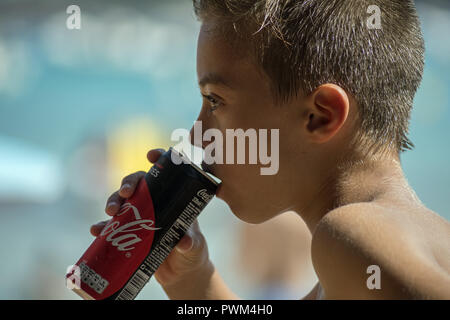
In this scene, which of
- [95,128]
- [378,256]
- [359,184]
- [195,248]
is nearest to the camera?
[378,256]

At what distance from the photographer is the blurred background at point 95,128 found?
2.96 metres

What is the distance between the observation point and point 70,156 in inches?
135

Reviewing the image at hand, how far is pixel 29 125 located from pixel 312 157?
3.44 meters

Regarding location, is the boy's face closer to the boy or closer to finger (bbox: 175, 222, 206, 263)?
the boy

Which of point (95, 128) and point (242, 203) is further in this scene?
point (95, 128)

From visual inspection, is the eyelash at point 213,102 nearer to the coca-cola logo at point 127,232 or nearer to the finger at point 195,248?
the coca-cola logo at point 127,232

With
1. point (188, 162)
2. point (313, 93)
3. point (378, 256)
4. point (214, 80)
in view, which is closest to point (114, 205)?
point (188, 162)

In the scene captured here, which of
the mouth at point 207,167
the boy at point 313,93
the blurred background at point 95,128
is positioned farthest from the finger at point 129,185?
the blurred background at point 95,128

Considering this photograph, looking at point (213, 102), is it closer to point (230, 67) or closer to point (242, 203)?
point (230, 67)

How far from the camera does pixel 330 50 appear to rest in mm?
880

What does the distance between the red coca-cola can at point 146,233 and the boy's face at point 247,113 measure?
79mm

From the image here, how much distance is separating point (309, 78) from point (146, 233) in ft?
1.23

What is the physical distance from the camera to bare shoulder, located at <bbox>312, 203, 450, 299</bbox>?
575 millimetres
